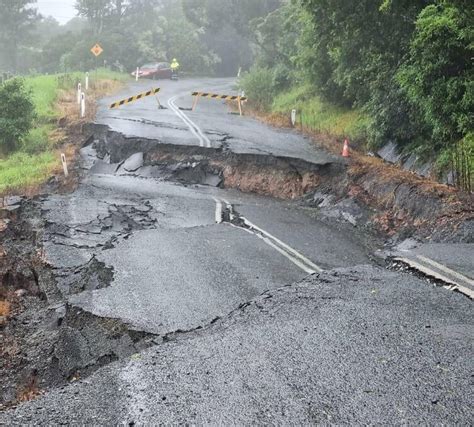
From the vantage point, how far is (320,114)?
20.1m

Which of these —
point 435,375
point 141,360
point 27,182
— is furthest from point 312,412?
point 27,182

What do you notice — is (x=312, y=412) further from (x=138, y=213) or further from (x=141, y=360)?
(x=138, y=213)

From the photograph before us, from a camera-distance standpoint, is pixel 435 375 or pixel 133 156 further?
pixel 133 156

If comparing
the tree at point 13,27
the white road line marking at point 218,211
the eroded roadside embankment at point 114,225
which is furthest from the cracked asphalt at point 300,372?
the tree at point 13,27

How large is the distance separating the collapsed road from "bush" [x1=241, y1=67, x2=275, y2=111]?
1510cm

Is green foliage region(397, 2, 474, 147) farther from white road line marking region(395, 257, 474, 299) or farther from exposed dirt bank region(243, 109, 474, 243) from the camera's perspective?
white road line marking region(395, 257, 474, 299)

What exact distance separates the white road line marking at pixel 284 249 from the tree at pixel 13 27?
4455 centimetres

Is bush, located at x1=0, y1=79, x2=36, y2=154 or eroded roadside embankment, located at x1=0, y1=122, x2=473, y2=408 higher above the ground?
bush, located at x1=0, y1=79, x2=36, y2=154

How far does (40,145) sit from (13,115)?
4.31 ft

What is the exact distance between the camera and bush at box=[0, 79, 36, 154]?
16.9 metres

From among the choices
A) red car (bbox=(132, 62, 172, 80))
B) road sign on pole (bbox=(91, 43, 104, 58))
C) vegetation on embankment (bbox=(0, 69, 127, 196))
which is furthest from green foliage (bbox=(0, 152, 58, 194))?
red car (bbox=(132, 62, 172, 80))

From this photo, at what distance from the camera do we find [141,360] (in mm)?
5027

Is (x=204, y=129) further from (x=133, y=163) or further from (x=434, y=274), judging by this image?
(x=434, y=274)

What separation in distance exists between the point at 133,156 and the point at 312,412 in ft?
41.2
